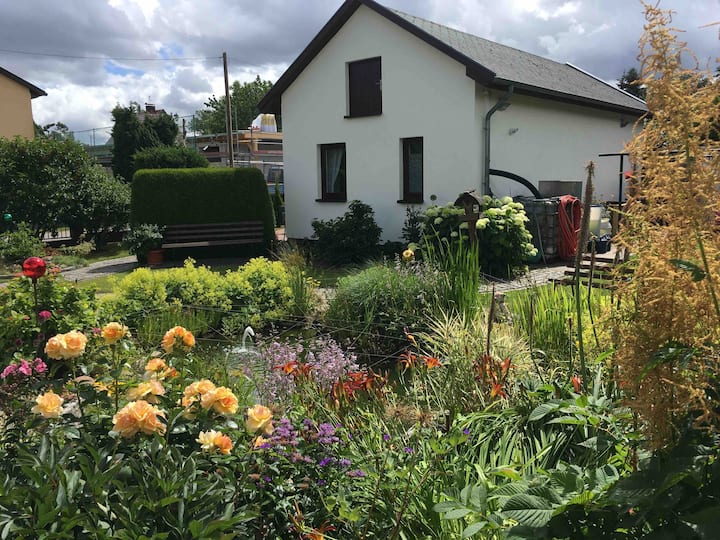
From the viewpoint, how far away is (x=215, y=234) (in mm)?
14555

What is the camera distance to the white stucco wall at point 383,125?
12.7 meters

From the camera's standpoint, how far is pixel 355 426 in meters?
2.94

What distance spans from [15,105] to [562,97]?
23.6m

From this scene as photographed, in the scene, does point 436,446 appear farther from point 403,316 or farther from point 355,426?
point 403,316

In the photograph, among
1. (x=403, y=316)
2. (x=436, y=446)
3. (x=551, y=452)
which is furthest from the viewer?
(x=403, y=316)

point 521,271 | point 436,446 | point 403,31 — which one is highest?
point 403,31

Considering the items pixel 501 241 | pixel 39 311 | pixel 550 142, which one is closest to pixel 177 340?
pixel 39 311

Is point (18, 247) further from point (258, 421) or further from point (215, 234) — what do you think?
point (258, 421)

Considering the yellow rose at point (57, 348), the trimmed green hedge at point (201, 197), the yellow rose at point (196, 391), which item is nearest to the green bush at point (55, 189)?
the trimmed green hedge at point (201, 197)

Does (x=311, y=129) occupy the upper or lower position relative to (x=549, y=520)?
upper

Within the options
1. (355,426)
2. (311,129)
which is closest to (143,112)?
(311,129)

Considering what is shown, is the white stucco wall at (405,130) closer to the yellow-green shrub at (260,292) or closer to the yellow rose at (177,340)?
the yellow-green shrub at (260,292)

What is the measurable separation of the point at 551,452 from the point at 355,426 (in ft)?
2.93

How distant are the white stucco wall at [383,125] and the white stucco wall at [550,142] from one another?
0.84 metres
